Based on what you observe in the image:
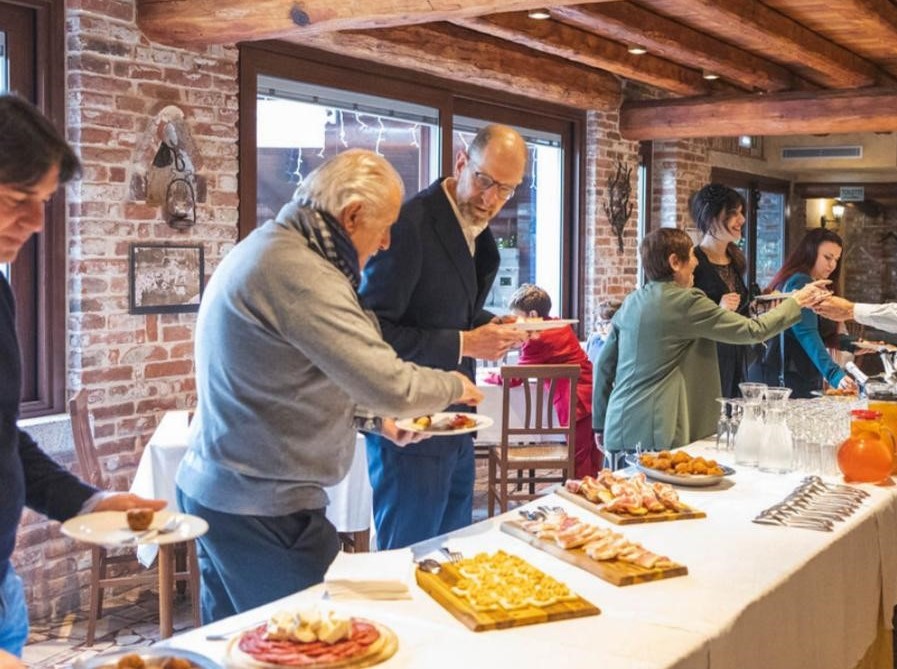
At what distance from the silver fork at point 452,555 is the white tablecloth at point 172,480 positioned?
5.59ft

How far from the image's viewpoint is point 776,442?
3139 mm

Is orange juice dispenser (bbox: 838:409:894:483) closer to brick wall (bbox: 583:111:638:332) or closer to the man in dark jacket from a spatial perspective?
the man in dark jacket

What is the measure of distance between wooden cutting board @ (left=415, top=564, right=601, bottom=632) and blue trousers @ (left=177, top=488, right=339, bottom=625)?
279 millimetres

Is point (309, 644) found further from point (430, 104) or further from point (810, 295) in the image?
point (430, 104)

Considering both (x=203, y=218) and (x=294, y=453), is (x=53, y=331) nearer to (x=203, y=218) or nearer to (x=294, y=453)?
(x=203, y=218)

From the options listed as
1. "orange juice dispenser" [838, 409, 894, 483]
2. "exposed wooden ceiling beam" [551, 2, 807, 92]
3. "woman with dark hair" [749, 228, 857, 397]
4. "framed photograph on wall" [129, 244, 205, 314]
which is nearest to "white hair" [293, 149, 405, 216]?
"orange juice dispenser" [838, 409, 894, 483]

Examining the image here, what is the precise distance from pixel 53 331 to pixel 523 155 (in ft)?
7.85

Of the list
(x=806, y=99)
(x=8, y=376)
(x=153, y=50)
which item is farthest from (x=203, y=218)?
(x=806, y=99)

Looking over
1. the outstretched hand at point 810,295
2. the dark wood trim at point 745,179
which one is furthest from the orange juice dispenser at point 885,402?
the dark wood trim at point 745,179

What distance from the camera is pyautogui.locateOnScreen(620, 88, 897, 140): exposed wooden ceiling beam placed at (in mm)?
7371

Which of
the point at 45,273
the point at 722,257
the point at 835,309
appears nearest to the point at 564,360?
the point at 722,257

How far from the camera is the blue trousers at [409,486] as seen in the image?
2.81 metres

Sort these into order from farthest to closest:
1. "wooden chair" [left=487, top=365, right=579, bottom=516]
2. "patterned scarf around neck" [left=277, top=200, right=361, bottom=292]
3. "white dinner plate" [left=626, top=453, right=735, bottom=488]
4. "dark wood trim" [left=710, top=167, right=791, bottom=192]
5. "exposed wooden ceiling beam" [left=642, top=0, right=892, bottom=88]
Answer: "dark wood trim" [left=710, top=167, right=791, bottom=192], "exposed wooden ceiling beam" [left=642, top=0, right=892, bottom=88], "wooden chair" [left=487, top=365, right=579, bottom=516], "white dinner plate" [left=626, top=453, right=735, bottom=488], "patterned scarf around neck" [left=277, top=200, right=361, bottom=292]

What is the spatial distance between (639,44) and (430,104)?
1299mm
